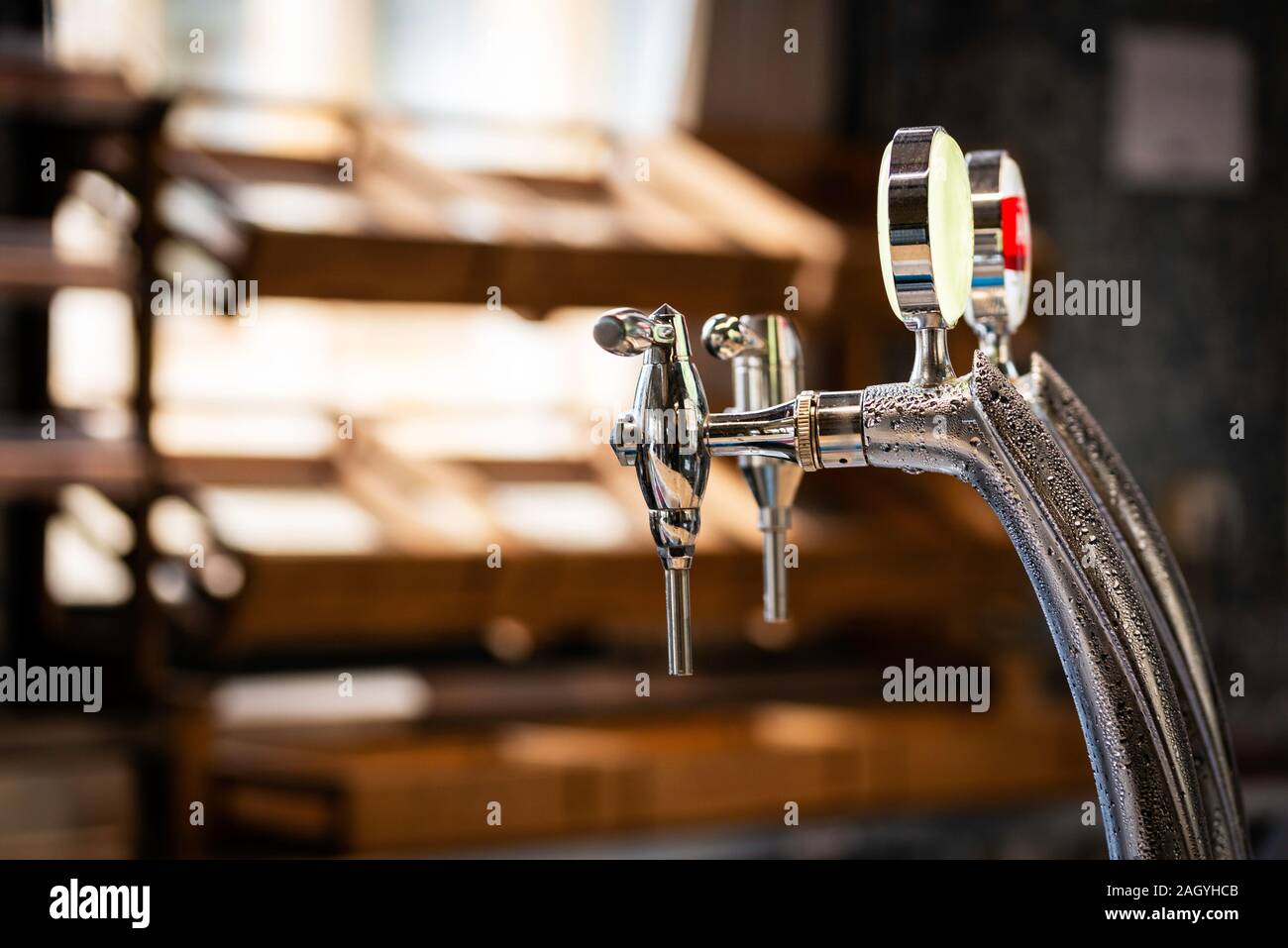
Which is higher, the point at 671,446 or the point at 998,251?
the point at 998,251

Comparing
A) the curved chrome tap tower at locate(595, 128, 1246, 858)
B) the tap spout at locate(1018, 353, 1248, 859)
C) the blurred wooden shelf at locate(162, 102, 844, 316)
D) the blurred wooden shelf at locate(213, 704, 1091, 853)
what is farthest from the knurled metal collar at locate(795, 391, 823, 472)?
the blurred wooden shelf at locate(162, 102, 844, 316)

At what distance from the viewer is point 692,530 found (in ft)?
2.36

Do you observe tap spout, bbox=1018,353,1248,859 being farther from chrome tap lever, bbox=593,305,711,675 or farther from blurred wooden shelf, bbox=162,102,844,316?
blurred wooden shelf, bbox=162,102,844,316

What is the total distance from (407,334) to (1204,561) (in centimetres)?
202

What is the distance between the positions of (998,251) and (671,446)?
227mm

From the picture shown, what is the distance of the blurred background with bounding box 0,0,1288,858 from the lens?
2.47 m

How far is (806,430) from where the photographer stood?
27.0 inches

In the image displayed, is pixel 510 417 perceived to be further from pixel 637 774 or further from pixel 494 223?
pixel 637 774

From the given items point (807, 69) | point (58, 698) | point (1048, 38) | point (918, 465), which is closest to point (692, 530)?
point (918, 465)

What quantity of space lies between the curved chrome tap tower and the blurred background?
5.79ft

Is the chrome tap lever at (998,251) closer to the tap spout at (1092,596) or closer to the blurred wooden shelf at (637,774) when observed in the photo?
the tap spout at (1092,596)

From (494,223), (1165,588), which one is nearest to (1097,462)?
(1165,588)

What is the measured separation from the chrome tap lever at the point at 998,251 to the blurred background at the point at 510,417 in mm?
1701

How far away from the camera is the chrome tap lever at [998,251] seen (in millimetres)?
793
